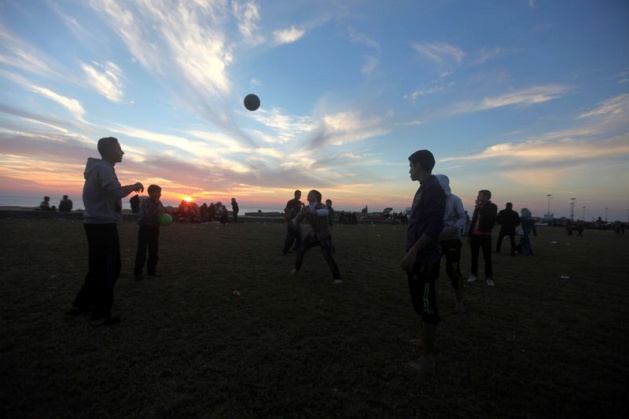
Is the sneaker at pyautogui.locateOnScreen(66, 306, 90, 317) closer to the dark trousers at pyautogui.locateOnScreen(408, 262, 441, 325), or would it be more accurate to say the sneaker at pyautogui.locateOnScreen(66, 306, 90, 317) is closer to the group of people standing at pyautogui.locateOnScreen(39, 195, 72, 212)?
Result: the dark trousers at pyautogui.locateOnScreen(408, 262, 441, 325)

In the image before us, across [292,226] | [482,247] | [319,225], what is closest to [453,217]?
[482,247]

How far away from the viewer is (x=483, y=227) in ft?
25.0

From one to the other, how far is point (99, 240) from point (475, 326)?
5.55 meters

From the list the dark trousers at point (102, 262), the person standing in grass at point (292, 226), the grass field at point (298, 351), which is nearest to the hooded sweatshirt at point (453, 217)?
the grass field at point (298, 351)

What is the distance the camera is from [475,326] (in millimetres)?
4918

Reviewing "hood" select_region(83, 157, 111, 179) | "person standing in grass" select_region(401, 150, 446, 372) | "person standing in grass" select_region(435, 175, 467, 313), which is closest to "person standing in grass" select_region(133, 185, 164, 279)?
"hood" select_region(83, 157, 111, 179)

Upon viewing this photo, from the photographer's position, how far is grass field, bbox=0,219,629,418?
2857mm

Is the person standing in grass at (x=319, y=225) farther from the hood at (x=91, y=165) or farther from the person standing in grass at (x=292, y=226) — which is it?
the hood at (x=91, y=165)

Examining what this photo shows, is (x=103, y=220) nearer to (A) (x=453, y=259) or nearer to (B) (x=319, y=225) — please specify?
(B) (x=319, y=225)

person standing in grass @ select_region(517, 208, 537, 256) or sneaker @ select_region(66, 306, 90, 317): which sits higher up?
person standing in grass @ select_region(517, 208, 537, 256)

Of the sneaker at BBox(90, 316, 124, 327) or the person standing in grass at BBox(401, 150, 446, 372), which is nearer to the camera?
the person standing in grass at BBox(401, 150, 446, 372)

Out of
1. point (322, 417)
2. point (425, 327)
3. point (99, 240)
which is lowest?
point (322, 417)

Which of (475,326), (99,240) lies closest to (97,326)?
(99,240)

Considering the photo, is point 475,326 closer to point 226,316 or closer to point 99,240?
point 226,316
